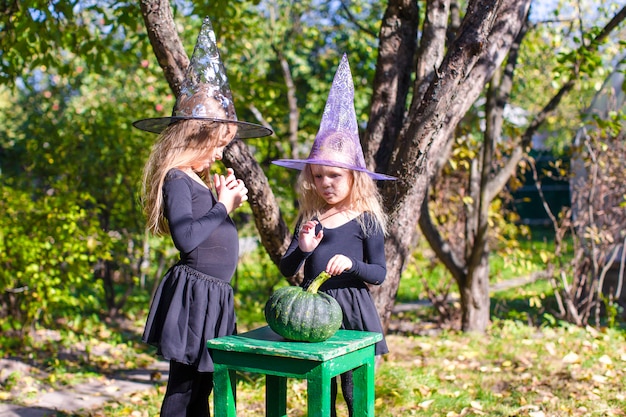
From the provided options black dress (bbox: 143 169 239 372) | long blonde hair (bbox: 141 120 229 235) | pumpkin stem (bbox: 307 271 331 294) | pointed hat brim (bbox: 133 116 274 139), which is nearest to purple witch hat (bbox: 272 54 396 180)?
pointed hat brim (bbox: 133 116 274 139)

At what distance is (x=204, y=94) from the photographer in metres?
3.00

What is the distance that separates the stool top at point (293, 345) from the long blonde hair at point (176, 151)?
672 mm

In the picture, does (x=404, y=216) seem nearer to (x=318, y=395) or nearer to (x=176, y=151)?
(x=176, y=151)

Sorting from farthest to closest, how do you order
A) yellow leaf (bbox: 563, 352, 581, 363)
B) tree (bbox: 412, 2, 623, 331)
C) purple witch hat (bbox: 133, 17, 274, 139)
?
1. tree (bbox: 412, 2, 623, 331)
2. yellow leaf (bbox: 563, 352, 581, 363)
3. purple witch hat (bbox: 133, 17, 274, 139)

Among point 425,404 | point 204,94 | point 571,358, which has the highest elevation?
point 204,94

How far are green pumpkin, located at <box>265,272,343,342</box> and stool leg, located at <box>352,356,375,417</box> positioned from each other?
26cm

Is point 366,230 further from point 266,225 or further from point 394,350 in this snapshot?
point 394,350

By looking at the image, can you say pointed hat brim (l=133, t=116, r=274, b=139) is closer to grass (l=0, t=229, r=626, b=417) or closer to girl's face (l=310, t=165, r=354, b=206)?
girl's face (l=310, t=165, r=354, b=206)

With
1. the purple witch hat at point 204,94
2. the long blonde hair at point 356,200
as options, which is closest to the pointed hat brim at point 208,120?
the purple witch hat at point 204,94

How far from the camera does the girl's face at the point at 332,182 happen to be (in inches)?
120

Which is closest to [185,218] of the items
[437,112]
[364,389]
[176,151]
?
[176,151]

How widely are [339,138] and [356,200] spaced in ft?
0.99

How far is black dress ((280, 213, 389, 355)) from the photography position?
9.95 ft

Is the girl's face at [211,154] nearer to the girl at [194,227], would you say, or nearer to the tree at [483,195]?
the girl at [194,227]
